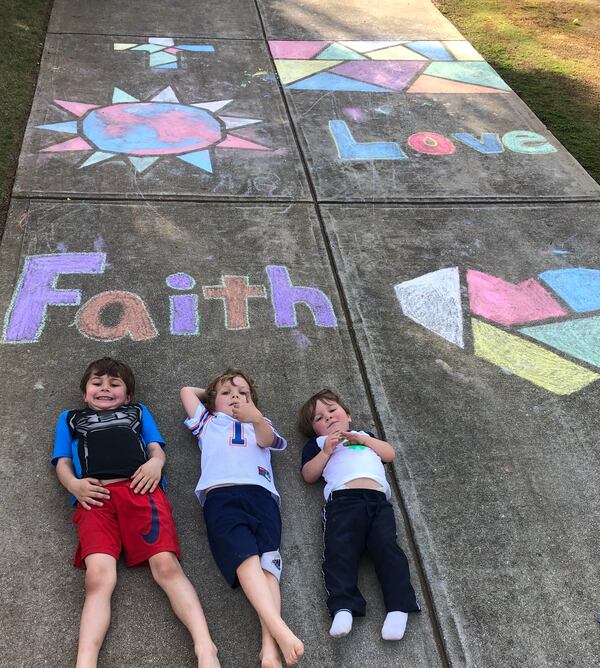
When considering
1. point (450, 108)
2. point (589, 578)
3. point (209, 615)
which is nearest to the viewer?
point (209, 615)

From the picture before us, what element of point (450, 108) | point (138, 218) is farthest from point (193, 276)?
point (450, 108)

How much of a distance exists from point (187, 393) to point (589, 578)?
1.97 m

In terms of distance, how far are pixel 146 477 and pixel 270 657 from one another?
900 mm

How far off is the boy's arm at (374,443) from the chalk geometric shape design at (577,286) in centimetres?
177

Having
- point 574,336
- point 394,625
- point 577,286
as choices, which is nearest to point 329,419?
point 394,625

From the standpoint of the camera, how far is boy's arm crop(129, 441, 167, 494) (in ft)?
9.23

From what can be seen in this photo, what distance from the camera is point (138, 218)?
4.52 meters

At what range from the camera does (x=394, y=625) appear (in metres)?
2.51

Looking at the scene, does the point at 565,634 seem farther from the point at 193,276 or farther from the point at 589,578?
the point at 193,276

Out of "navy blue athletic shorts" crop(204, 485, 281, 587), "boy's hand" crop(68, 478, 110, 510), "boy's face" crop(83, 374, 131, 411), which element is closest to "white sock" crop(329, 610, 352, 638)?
"navy blue athletic shorts" crop(204, 485, 281, 587)

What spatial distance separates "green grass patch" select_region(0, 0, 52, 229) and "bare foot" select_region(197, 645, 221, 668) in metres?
3.13

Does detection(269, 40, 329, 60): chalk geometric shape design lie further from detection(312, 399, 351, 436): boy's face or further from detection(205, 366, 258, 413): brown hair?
detection(312, 399, 351, 436): boy's face

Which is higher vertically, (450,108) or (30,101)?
(450,108)

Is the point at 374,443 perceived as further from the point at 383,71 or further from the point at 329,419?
the point at 383,71
